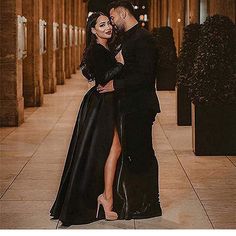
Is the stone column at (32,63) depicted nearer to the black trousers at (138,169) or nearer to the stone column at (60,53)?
the stone column at (60,53)

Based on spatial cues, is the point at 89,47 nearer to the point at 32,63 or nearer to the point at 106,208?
the point at 106,208

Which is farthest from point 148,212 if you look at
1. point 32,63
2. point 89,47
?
point 32,63

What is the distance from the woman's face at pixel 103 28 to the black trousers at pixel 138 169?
65cm

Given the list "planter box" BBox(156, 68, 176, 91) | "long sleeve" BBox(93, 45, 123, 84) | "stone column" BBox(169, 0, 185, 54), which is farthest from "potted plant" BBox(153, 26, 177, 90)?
"long sleeve" BBox(93, 45, 123, 84)

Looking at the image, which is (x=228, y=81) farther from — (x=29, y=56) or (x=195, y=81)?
(x=29, y=56)

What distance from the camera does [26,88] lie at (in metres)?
13.5

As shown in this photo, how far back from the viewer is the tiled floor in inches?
208

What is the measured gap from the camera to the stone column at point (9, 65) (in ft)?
35.3

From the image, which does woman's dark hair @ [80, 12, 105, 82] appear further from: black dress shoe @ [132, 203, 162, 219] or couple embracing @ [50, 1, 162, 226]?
black dress shoe @ [132, 203, 162, 219]

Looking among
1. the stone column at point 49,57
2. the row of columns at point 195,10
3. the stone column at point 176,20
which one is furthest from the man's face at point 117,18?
the stone column at point 176,20

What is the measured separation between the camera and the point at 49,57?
54.5 ft

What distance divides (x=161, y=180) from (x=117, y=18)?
7.42 feet
